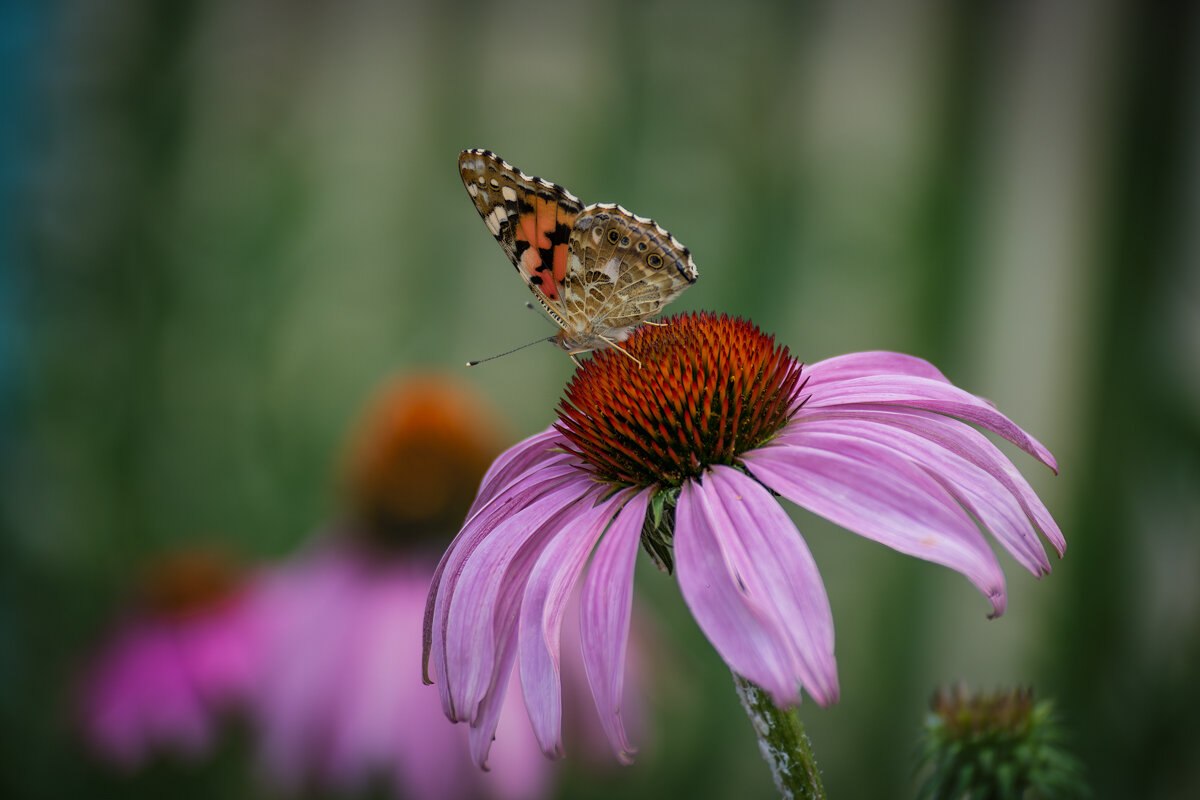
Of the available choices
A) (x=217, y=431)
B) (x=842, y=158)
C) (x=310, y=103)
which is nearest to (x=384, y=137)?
(x=310, y=103)

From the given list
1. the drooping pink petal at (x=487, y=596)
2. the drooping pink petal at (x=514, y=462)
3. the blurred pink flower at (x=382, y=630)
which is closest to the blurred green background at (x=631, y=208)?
the blurred pink flower at (x=382, y=630)

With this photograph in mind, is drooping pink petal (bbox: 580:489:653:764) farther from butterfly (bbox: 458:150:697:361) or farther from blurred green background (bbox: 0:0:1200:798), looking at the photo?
blurred green background (bbox: 0:0:1200:798)

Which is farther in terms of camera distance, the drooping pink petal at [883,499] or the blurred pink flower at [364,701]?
the blurred pink flower at [364,701]

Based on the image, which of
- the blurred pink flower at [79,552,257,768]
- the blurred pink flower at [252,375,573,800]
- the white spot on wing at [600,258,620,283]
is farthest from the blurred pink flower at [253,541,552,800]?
the white spot on wing at [600,258,620,283]

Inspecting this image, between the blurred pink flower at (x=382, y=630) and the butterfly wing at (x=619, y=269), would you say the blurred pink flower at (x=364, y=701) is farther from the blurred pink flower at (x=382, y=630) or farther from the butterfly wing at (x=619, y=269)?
the butterfly wing at (x=619, y=269)

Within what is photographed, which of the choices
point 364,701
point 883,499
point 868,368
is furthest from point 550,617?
point 364,701

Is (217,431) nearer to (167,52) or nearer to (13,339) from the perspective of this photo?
(13,339)
